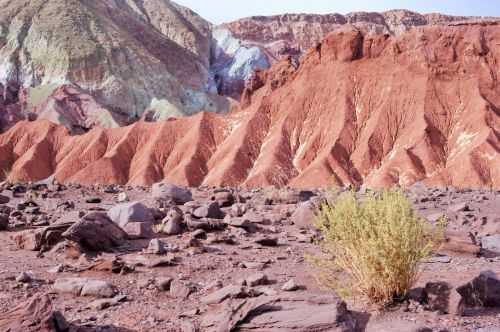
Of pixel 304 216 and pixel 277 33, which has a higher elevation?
pixel 277 33

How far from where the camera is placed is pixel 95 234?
995 cm

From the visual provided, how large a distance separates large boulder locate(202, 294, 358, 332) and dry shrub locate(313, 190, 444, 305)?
3.04ft

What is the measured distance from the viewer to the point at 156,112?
97562 mm

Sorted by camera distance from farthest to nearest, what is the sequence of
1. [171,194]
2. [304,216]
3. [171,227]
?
1. [171,194]
2. [304,216]
3. [171,227]

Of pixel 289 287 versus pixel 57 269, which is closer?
pixel 289 287

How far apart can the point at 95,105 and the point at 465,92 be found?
5748 centimetres

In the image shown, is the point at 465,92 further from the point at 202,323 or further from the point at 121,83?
the point at 202,323

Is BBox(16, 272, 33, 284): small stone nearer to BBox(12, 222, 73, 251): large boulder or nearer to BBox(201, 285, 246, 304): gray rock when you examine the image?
BBox(12, 222, 73, 251): large boulder

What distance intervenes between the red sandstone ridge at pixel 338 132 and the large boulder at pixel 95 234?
49.7m

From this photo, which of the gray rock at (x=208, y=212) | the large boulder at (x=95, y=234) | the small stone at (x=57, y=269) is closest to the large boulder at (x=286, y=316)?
the small stone at (x=57, y=269)

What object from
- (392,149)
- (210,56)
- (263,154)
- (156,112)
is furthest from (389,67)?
(210,56)

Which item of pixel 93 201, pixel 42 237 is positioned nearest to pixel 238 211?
pixel 42 237

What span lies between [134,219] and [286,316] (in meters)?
7.06

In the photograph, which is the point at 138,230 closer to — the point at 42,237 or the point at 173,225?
the point at 173,225
